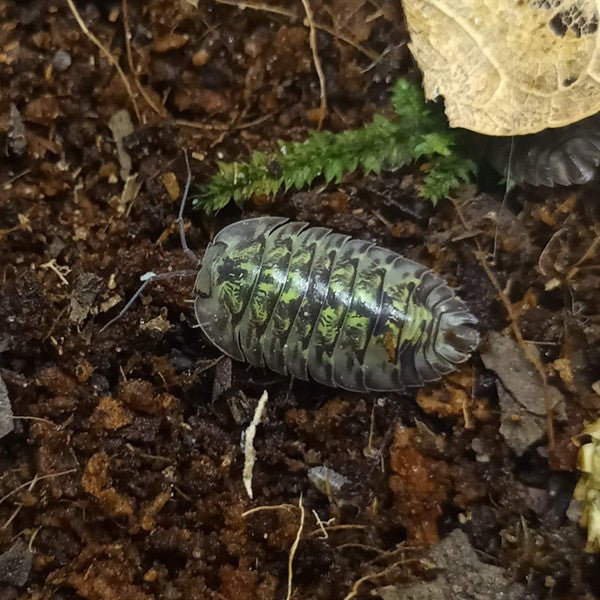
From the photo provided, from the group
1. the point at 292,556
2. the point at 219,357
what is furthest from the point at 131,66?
the point at 292,556

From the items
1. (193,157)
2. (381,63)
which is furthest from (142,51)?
(381,63)

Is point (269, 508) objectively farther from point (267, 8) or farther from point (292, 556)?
point (267, 8)

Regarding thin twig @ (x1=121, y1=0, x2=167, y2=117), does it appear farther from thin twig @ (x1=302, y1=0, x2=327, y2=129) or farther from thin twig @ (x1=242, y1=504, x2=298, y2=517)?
thin twig @ (x1=242, y1=504, x2=298, y2=517)

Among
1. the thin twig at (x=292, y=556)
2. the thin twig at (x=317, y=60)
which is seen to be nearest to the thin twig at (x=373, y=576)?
the thin twig at (x=292, y=556)

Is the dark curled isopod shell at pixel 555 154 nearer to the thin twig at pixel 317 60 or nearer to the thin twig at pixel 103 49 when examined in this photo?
the thin twig at pixel 317 60

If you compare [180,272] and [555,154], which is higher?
[555,154]

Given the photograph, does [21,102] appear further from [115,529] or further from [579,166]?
[579,166]
